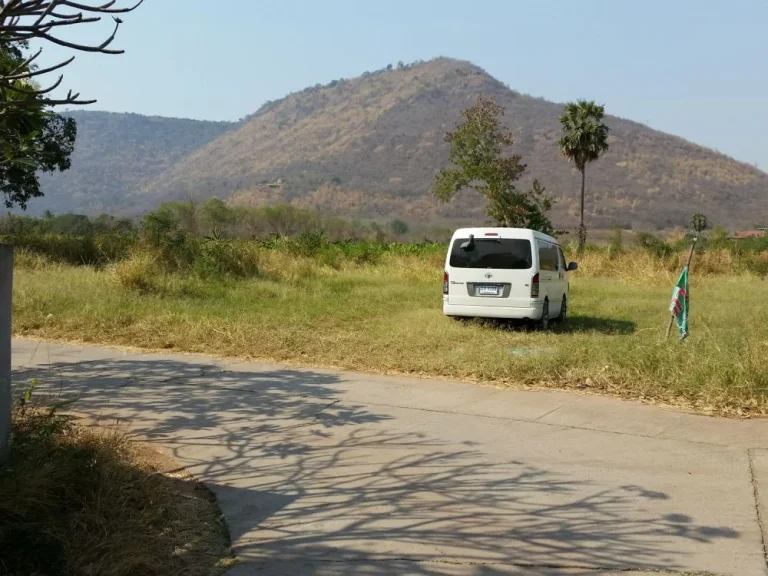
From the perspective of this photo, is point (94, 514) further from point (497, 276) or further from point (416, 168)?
point (416, 168)

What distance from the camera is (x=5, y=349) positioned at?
172 inches

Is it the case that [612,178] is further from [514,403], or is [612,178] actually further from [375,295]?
[514,403]

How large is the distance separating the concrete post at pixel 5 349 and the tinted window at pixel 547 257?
10.7 metres

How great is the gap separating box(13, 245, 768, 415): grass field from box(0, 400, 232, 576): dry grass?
5.10 m

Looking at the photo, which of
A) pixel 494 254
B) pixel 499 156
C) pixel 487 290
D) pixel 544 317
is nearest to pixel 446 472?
pixel 487 290

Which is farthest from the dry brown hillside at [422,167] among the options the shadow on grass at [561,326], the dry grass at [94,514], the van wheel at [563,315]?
the dry grass at [94,514]

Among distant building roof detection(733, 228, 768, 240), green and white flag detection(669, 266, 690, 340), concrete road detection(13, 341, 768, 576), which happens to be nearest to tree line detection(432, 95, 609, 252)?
distant building roof detection(733, 228, 768, 240)

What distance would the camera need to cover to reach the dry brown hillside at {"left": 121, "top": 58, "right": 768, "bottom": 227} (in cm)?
11231

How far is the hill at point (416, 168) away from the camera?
11212cm

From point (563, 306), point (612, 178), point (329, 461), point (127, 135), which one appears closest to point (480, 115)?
point (563, 306)

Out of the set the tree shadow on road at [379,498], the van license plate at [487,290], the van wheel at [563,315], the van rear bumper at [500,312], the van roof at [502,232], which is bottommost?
the tree shadow on road at [379,498]

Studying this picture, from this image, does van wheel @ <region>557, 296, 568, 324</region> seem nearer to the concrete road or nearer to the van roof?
the van roof

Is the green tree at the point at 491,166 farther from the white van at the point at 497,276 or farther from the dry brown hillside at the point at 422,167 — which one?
the dry brown hillside at the point at 422,167

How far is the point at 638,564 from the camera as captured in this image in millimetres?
4297
